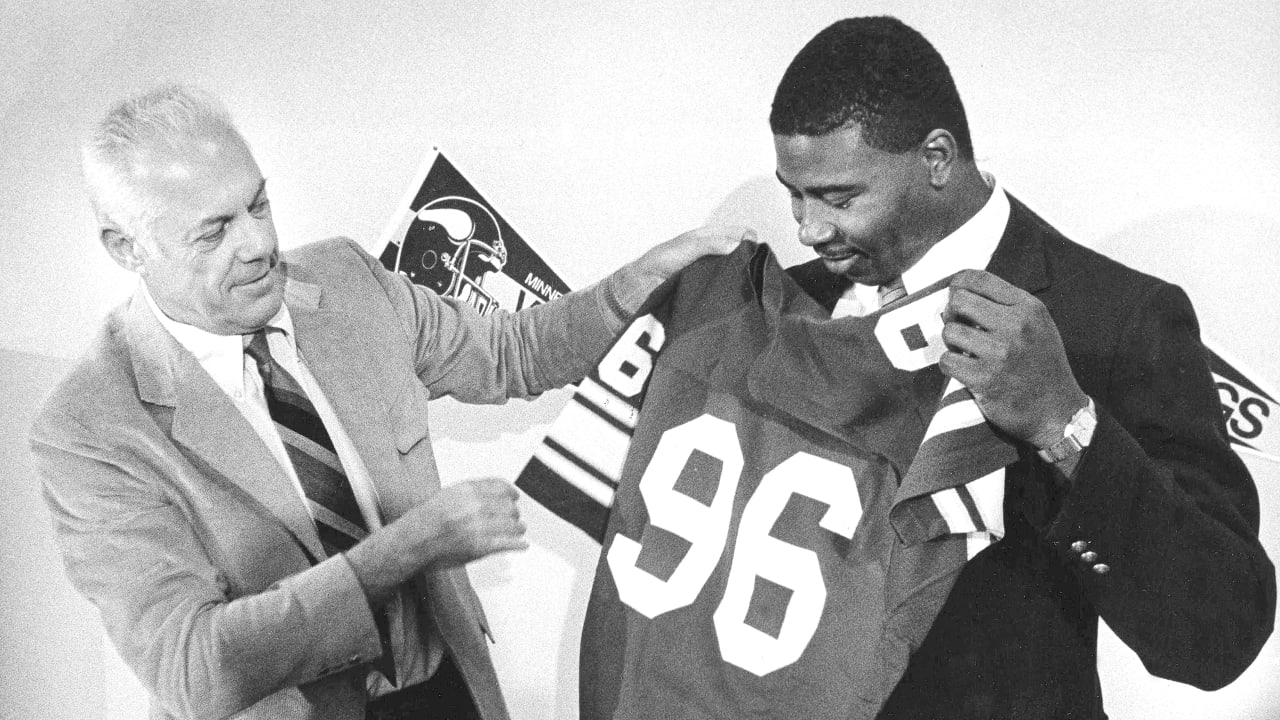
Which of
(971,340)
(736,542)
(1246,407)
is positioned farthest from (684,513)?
(1246,407)

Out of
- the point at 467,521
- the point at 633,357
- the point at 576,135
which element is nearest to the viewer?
the point at 467,521

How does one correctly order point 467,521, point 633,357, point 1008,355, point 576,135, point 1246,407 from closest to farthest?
point 1008,355 < point 467,521 < point 633,357 < point 1246,407 < point 576,135

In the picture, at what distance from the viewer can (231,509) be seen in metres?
1.31

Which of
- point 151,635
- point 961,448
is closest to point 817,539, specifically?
point 961,448

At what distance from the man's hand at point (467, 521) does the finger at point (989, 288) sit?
1.72 feet

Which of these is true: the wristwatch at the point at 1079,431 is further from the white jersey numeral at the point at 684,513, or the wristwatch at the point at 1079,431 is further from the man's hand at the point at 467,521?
the man's hand at the point at 467,521

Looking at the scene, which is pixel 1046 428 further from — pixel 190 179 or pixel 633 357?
pixel 190 179

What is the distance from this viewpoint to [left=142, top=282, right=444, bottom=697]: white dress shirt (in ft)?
4.40

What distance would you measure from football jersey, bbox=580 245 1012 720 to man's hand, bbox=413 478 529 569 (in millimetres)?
144

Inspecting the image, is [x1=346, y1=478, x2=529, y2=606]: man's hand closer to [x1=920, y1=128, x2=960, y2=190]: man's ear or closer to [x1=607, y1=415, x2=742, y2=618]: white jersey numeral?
[x1=607, y1=415, x2=742, y2=618]: white jersey numeral

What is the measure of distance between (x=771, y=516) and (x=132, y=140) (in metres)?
0.77

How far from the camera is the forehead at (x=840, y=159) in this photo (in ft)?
3.74

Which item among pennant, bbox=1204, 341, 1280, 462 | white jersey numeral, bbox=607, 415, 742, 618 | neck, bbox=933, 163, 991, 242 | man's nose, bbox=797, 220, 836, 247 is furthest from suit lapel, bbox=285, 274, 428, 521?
pennant, bbox=1204, 341, 1280, 462

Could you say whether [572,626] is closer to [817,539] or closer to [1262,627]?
[817,539]
